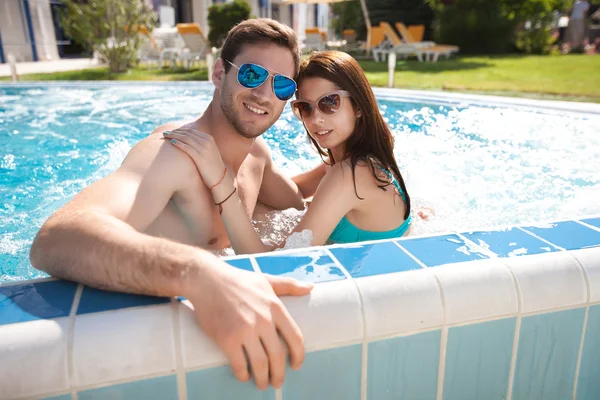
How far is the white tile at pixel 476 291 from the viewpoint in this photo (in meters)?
1.32

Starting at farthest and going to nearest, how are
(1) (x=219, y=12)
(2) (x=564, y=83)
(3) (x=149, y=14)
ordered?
(1) (x=219, y=12)
(3) (x=149, y=14)
(2) (x=564, y=83)

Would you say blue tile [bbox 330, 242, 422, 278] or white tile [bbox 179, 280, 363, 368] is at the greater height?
blue tile [bbox 330, 242, 422, 278]

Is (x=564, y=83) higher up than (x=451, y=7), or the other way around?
(x=451, y=7)

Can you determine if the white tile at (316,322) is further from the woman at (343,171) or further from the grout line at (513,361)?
the woman at (343,171)

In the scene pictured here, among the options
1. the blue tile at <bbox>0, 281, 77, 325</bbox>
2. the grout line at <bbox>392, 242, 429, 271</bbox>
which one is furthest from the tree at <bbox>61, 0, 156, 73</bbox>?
the grout line at <bbox>392, 242, 429, 271</bbox>

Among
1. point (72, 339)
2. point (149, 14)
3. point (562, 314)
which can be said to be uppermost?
point (149, 14)

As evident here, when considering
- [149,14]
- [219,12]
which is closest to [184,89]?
[149,14]

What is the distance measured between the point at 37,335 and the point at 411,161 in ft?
15.5

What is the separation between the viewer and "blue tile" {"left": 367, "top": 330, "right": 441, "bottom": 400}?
1.29 meters

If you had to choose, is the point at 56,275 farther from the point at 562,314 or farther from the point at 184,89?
the point at 184,89

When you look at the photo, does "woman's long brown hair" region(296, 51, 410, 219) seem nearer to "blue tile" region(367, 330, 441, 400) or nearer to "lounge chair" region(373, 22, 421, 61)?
"blue tile" region(367, 330, 441, 400)

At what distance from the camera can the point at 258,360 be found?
42.8 inches

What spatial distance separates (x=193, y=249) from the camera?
121 cm

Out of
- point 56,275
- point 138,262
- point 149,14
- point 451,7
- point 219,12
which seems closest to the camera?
point 138,262
